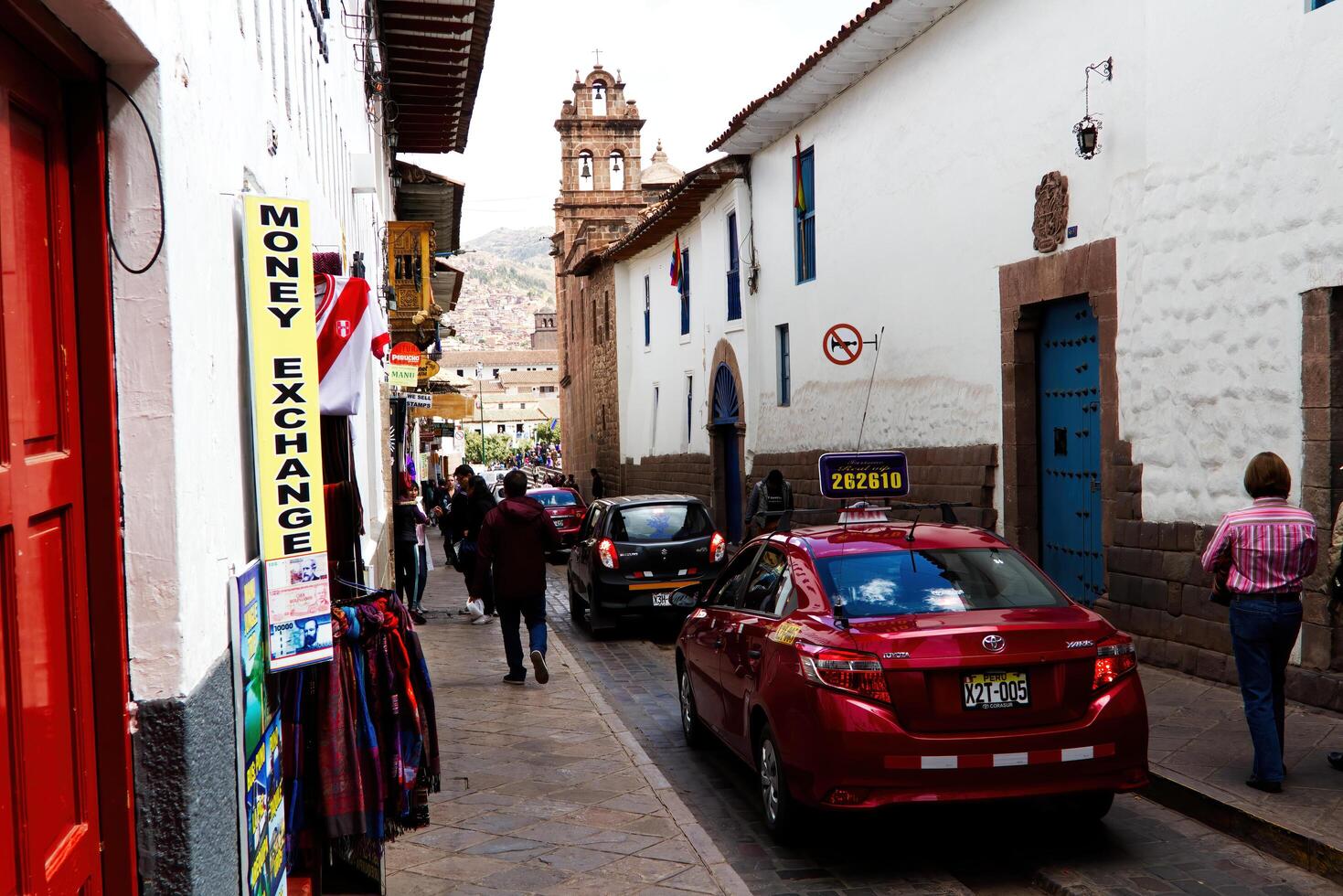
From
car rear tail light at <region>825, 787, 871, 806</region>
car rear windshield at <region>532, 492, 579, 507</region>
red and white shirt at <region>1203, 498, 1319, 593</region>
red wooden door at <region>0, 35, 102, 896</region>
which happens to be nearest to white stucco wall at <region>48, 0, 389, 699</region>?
red wooden door at <region>0, 35, 102, 896</region>

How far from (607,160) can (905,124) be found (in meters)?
34.5

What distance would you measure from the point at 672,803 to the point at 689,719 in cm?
166

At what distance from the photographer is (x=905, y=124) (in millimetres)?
15305

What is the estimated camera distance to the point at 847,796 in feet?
18.1

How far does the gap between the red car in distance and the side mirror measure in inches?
372

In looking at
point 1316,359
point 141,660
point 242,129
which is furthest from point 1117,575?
point 141,660

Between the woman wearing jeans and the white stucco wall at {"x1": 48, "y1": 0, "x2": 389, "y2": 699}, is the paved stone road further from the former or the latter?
the white stucco wall at {"x1": 48, "y1": 0, "x2": 389, "y2": 699}

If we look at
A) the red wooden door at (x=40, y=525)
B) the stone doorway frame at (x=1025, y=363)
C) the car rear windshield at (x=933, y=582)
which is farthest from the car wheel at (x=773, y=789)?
the stone doorway frame at (x=1025, y=363)

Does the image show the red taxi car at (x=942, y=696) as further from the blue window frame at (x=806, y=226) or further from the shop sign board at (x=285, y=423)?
the blue window frame at (x=806, y=226)

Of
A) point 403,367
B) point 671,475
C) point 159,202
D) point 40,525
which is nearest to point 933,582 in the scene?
point 159,202

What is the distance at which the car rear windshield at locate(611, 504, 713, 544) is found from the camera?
1395 centimetres

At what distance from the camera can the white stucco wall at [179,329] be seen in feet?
10.0

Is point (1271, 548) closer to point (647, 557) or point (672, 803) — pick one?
point (672, 803)

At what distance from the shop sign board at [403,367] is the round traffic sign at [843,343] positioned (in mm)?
5189
